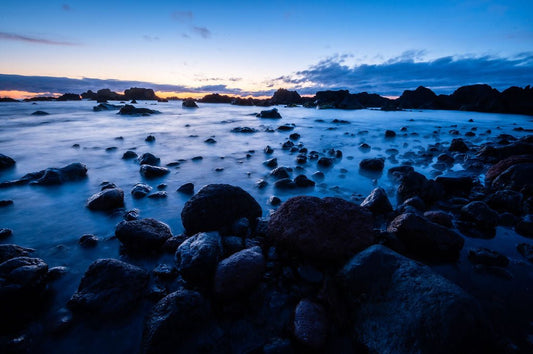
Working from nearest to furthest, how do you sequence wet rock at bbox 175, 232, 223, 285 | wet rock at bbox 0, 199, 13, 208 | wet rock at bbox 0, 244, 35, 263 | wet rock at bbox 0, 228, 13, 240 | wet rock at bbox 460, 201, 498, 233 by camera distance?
1. wet rock at bbox 175, 232, 223, 285
2. wet rock at bbox 0, 244, 35, 263
3. wet rock at bbox 0, 228, 13, 240
4. wet rock at bbox 460, 201, 498, 233
5. wet rock at bbox 0, 199, 13, 208

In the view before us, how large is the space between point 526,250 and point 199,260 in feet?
13.9

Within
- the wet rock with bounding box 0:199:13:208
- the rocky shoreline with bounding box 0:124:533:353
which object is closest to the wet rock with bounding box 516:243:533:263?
the rocky shoreline with bounding box 0:124:533:353

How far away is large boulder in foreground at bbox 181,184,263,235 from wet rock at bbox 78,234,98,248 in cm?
121

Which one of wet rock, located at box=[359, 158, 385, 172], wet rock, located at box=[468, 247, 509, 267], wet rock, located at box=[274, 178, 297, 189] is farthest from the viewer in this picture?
wet rock, located at box=[359, 158, 385, 172]

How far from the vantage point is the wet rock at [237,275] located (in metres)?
2.28

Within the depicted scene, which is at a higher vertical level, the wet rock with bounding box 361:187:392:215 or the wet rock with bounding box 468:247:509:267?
the wet rock with bounding box 361:187:392:215

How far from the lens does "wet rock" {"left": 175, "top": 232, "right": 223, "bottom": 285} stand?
2436 mm

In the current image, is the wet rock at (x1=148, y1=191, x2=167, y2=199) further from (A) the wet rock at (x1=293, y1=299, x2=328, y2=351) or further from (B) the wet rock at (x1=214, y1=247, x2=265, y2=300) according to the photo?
(A) the wet rock at (x1=293, y1=299, x2=328, y2=351)

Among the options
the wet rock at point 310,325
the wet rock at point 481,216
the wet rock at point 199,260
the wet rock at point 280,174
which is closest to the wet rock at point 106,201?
the wet rock at point 199,260

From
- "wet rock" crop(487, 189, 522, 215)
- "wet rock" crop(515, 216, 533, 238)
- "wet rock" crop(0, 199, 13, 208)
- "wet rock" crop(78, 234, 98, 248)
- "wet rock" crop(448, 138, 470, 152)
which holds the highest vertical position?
"wet rock" crop(448, 138, 470, 152)

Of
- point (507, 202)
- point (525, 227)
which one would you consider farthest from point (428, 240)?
point (507, 202)

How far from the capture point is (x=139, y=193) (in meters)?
4.85

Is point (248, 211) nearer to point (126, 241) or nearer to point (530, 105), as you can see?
point (126, 241)

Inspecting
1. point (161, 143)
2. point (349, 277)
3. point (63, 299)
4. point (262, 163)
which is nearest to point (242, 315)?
point (349, 277)
